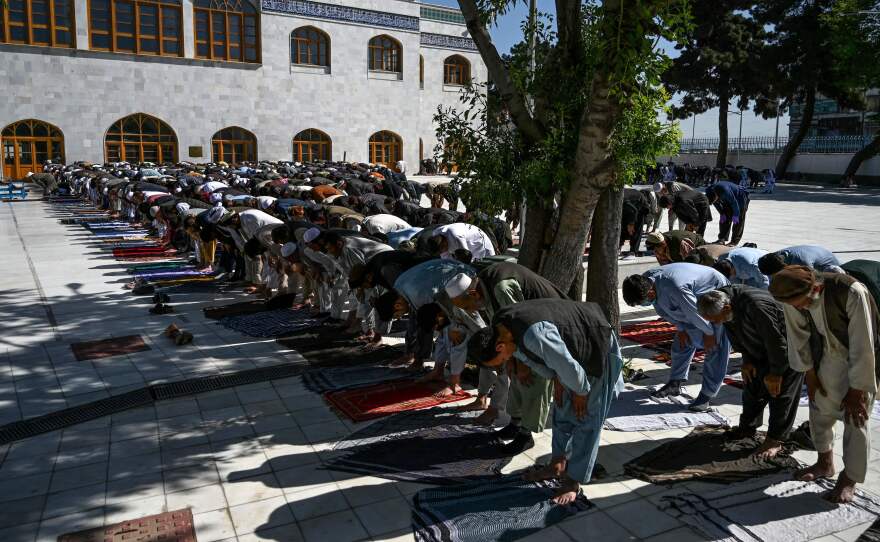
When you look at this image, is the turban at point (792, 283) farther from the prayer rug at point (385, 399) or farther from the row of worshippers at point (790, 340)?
the prayer rug at point (385, 399)

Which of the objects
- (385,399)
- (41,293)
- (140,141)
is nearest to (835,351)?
(385,399)

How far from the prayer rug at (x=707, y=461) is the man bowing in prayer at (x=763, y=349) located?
0.10 m


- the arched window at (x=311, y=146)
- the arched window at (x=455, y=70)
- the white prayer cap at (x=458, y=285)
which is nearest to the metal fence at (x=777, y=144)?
the arched window at (x=455, y=70)

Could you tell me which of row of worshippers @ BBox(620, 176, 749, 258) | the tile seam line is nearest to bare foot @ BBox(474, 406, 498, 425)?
the tile seam line

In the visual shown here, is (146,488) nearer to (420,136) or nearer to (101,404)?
(101,404)

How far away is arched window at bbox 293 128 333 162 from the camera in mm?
36469

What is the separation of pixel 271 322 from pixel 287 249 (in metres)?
1.00

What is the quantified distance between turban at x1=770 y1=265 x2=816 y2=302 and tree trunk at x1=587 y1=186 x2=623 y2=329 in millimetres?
2663

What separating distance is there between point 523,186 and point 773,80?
110ft

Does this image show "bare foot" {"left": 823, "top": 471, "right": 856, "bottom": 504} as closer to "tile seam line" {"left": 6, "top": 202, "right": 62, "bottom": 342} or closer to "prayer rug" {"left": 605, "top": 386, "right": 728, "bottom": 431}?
"prayer rug" {"left": 605, "top": 386, "right": 728, "bottom": 431}

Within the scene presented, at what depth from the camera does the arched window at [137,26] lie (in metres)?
30.8

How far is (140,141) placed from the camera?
32.4m

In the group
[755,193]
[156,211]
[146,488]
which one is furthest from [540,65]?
[755,193]

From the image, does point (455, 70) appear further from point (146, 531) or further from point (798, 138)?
point (146, 531)
